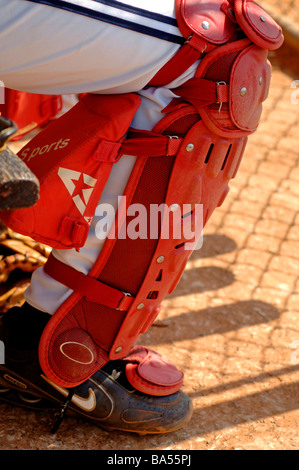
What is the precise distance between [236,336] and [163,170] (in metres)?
0.76

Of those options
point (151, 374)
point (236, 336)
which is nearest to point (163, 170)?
point (151, 374)

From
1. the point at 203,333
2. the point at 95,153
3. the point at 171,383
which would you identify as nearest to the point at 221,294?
the point at 203,333

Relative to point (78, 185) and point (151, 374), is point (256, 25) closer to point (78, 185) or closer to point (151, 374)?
point (78, 185)

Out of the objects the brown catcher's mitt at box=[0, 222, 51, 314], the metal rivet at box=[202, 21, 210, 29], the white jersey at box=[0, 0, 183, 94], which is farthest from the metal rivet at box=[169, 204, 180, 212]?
the brown catcher's mitt at box=[0, 222, 51, 314]

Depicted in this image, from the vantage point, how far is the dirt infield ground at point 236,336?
1.61m

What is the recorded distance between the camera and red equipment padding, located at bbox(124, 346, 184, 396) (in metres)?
1.60

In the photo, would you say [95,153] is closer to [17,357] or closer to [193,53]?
[193,53]

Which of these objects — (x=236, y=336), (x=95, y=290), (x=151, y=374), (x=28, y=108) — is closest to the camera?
(x=95, y=290)

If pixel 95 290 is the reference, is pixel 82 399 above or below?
below

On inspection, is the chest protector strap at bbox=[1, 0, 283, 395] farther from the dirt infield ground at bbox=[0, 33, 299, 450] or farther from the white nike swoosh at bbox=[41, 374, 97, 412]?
the dirt infield ground at bbox=[0, 33, 299, 450]

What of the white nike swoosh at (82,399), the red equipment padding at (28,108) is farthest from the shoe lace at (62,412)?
the red equipment padding at (28,108)

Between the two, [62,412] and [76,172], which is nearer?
[76,172]

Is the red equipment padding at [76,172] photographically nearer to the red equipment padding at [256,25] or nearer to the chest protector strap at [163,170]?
the chest protector strap at [163,170]

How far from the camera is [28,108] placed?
222cm
